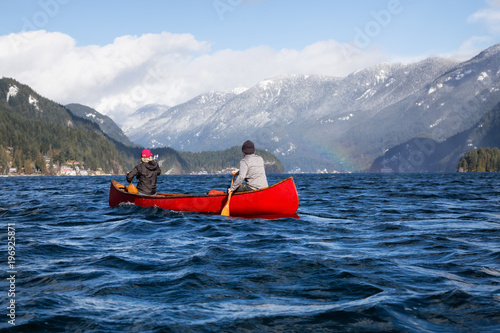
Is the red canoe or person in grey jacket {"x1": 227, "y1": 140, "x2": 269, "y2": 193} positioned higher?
person in grey jacket {"x1": 227, "y1": 140, "x2": 269, "y2": 193}

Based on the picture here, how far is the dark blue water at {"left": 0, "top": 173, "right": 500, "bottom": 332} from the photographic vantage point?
675 cm

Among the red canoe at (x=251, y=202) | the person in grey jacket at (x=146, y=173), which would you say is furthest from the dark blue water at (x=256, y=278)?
the person in grey jacket at (x=146, y=173)

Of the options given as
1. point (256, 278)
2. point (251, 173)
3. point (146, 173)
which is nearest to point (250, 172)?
point (251, 173)

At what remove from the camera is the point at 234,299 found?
25.7ft

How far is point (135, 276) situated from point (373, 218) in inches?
493

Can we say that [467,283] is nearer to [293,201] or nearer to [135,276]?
[135,276]

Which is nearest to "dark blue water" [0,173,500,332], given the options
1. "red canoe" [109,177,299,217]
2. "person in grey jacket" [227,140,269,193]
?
"red canoe" [109,177,299,217]

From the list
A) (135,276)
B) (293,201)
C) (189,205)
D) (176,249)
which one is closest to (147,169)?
(189,205)

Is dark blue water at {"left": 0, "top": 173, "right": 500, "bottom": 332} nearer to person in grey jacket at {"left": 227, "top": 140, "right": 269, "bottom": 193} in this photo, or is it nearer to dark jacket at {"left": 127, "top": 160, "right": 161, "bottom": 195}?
person in grey jacket at {"left": 227, "top": 140, "right": 269, "bottom": 193}

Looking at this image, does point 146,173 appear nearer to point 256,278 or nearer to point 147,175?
point 147,175

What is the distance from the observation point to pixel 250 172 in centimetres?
1823

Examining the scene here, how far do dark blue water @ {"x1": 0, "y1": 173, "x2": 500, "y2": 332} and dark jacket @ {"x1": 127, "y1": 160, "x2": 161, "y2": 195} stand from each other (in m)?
5.98

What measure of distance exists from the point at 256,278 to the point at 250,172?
9338mm

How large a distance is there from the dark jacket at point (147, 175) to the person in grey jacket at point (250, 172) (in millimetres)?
5951
